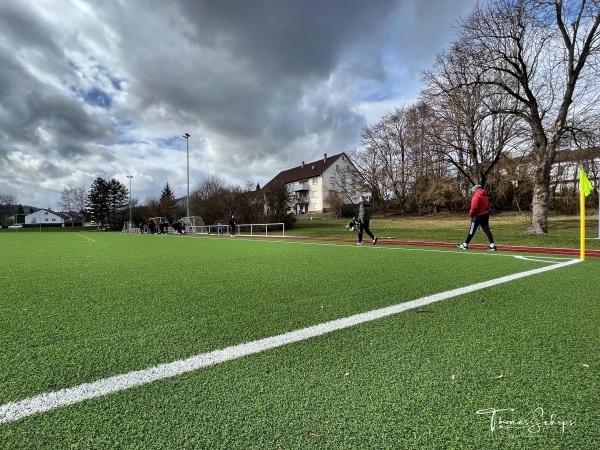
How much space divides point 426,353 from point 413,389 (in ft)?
1.89

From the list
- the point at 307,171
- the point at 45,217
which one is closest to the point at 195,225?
the point at 307,171

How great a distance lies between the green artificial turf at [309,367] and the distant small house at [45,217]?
5485 inches

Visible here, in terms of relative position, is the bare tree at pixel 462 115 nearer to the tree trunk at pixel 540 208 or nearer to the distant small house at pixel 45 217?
the tree trunk at pixel 540 208

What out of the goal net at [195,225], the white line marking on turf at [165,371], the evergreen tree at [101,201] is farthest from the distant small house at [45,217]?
the white line marking on turf at [165,371]

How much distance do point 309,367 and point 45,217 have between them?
151998 mm

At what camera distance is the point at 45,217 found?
400 ft

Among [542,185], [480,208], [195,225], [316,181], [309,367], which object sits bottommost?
[309,367]

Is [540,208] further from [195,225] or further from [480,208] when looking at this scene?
[195,225]

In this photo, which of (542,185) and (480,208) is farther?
(542,185)

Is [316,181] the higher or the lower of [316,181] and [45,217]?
the higher

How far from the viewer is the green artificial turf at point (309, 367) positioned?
159cm

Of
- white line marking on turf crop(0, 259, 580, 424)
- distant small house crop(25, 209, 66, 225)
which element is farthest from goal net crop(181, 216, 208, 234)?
distant small house crop(25, 209, 66, 225)

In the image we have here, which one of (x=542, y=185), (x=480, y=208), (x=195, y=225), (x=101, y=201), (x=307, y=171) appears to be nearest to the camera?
(x=480, y=208)

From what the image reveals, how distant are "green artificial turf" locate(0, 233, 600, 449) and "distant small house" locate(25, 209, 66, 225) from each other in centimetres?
13931
